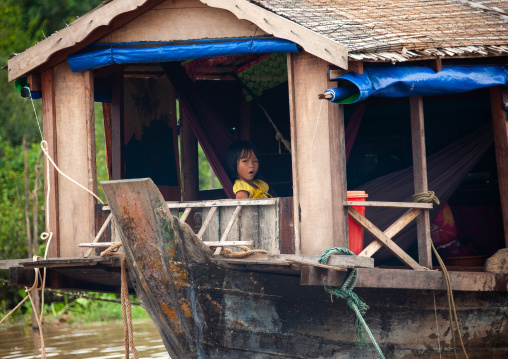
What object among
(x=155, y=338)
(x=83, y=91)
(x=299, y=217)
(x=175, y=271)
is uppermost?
(x=83, y=91)

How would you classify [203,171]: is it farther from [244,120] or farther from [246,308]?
[246,308]

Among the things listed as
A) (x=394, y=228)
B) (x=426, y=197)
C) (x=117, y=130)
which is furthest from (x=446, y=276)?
(x=117, y=130)

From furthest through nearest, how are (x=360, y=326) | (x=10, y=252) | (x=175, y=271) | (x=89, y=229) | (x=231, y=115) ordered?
(x=10, y=252), (x=231, y=115), (x=89, y=229), (x=360, y=326), (x=175, y=271)

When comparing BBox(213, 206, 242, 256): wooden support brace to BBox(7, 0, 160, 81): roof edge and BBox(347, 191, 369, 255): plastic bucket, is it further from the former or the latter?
BBox(7, 0, 160, 81): roof edge

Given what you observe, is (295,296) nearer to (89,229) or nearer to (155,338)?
(89,229)

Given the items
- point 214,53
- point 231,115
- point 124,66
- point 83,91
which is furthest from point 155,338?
point 214,53

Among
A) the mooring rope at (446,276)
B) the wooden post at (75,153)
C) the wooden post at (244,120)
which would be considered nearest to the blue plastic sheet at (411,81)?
the mooring rope at (446,276)

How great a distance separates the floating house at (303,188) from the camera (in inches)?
192

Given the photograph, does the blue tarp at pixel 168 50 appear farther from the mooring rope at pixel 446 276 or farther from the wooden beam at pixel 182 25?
the mooring rope at pixel 446 276

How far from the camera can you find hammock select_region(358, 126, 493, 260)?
6.03 metres

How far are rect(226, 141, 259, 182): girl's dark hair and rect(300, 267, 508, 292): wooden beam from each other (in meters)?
1.94

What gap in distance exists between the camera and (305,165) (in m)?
5.18

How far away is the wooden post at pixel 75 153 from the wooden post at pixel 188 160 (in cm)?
227

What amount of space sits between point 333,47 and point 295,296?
5.86 ft
